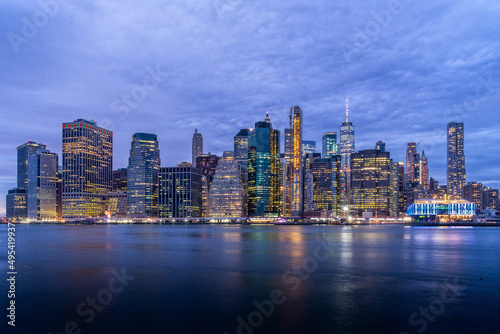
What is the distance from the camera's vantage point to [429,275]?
49.8m

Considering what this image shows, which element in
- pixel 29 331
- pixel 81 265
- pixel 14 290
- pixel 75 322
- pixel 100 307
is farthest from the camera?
pixel 81 265

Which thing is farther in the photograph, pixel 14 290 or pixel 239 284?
pixel 239 284

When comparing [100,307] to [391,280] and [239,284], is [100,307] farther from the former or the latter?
[391,280]

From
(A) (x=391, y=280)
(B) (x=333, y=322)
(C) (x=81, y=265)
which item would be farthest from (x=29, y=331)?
(A) (x=391, y=280)

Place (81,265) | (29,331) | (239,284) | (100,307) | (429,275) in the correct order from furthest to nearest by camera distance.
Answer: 1. (81,265)
2. (429,275)
3. (239,284)
4. (100,307)
5. (29,331)

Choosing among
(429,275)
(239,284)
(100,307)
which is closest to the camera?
(100,307)

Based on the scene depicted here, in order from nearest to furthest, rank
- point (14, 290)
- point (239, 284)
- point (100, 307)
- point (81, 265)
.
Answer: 1. point (100, 307)
2. point (14, 290)
3. point (239, 284)
4. point (81, 265)

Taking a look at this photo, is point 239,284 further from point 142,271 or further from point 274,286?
point 142,271

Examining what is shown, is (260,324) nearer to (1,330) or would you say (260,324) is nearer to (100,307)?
(100,307)

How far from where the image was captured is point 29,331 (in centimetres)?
A: 2698

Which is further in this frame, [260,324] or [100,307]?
[100,307]

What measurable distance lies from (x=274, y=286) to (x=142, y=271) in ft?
63.7

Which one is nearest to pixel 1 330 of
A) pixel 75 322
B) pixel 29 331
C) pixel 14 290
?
pixel 29 331

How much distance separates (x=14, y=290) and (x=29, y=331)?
49.3ft
